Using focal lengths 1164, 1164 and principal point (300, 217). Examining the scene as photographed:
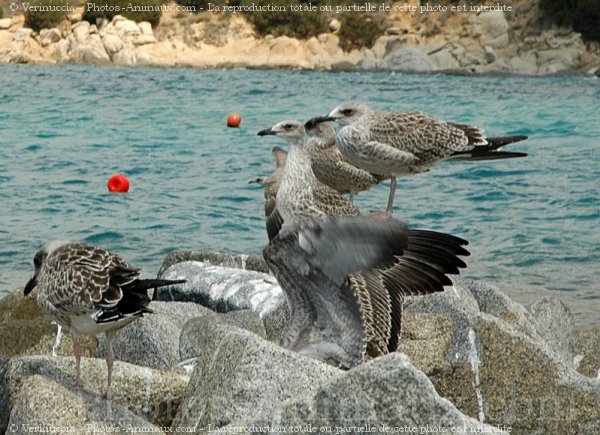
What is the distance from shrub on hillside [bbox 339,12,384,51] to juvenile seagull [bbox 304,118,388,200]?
167ft

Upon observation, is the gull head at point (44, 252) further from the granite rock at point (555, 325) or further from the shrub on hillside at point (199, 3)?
the shrub on hillside at point (199, 3)

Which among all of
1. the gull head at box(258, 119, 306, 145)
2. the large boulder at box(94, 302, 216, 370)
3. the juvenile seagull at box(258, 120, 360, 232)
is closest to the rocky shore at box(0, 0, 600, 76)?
the gull head at box(258, 119, 306, 145)

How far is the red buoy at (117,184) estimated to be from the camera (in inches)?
650

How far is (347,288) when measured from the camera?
520 centimetres

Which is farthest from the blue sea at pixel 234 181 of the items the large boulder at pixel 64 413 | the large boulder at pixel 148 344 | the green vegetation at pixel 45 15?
the green vegetation at pixel 45 15

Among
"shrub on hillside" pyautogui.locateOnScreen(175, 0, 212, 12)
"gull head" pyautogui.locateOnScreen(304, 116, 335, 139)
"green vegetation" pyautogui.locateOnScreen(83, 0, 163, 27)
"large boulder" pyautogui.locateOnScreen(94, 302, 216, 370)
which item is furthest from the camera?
"shrub on hillside" pyautogui.locateOnScreen(175, 0, 212, 12)

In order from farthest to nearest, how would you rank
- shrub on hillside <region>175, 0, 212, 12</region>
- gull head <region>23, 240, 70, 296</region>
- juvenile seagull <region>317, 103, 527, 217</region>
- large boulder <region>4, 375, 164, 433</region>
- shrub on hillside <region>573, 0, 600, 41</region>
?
shrub on hillside <region>175, 0, 212, 12</region> < shrub on hillside <region>573, 0, 600, 41</region> < juvenile seagull <region>317, 103, 527, 217</region> < gull head <region>23, 240, 70, 296</region> < large boulder <region>4, 375, 164, 433</region>

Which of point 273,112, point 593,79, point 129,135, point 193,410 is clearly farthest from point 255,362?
point 593,79

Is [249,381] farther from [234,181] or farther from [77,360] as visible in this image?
[234,181]

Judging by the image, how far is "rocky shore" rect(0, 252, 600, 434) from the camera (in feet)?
12.2

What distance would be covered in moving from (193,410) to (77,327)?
742 mm

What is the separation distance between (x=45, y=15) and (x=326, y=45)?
14.5m

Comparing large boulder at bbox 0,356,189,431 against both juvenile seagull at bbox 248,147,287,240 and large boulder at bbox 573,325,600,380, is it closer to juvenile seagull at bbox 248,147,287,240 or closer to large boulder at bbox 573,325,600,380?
juvenile seagull at bbox 248,147,287,240

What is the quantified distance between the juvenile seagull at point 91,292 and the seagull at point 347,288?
61 cm
